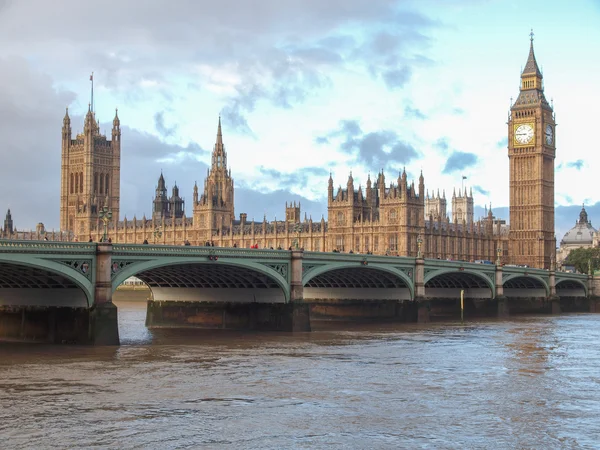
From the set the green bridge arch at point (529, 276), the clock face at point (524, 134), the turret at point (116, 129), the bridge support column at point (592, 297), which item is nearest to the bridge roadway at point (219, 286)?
the green bridge arch at point (529, 276)

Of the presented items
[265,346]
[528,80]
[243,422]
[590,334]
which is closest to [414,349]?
[265,346]

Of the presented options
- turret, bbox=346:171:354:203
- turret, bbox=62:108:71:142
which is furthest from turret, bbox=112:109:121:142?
turret, bbox=346:171:354:203

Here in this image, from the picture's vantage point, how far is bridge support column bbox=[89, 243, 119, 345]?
45.7m

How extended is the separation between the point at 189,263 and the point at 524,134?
91.8m

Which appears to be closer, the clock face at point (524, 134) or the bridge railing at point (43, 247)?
the bridge railing at point (43, 247)

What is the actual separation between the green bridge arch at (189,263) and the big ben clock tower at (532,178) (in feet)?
263

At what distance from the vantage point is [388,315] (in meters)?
72.2

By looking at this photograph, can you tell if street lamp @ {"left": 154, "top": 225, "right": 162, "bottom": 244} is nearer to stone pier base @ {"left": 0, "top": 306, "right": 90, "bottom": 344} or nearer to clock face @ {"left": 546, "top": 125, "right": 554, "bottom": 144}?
clock face @ {"left": 546, "top": 125, "right": 554, "bottom": 144}

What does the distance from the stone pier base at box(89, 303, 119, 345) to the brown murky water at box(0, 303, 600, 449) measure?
0.97 m

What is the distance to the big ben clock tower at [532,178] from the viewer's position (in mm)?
131250

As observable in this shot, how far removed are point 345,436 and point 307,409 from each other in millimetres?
4114

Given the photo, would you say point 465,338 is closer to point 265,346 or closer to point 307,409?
point 265,346

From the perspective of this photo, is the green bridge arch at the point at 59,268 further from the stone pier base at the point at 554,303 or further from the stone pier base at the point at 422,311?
the stone pier base at the point at 554,303

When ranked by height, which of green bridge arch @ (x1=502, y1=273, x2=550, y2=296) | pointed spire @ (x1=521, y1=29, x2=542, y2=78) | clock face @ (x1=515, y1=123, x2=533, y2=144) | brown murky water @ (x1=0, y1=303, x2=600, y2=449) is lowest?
brown murky water @ (x1=0, y1=303, x2=600, y2=449)
